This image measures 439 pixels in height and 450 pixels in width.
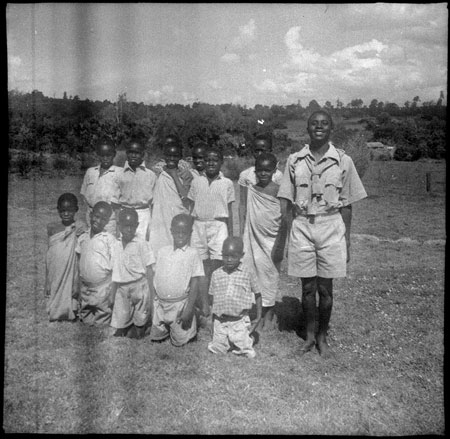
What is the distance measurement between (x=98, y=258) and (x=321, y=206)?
2407mm

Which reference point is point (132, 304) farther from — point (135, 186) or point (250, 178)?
point (250, 178)

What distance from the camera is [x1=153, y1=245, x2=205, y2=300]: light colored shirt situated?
4.38 meters

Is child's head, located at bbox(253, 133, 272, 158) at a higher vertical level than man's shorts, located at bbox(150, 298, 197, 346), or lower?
higher

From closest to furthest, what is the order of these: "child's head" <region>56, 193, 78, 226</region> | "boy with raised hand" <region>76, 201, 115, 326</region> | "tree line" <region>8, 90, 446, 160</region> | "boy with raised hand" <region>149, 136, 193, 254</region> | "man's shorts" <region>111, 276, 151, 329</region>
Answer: "man's shorts" <region>111, 276, 151, 329</region>
"boy with raised hand" <region>76, 201, 115, 326</region>
"child's head" <region>56, 193, 78, 226</region>
"boy with raised hand" <region>149, 136, 193, 254</region>
"tree line" <region>8, 90, 446, 160</region>

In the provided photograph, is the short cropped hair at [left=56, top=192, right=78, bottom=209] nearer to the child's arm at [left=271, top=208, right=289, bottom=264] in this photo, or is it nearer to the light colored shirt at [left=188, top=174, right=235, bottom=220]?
the light colored shirt at [left=188, top=174, right=235, bottom=220]

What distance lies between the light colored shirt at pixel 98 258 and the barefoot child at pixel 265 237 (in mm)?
1501

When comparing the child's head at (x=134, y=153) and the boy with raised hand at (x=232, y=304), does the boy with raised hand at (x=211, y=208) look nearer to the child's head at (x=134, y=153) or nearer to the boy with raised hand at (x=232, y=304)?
the boy with raised hand at (x=232, y=304)

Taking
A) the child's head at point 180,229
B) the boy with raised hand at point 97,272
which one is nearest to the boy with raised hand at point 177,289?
the child's head at point 180,229

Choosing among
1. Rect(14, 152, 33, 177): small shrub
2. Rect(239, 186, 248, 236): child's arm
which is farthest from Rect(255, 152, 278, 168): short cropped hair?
Rect(14, 152, 33, 177): small shrub

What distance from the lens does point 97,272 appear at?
469 cm

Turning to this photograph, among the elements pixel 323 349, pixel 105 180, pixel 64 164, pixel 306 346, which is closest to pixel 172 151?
pixel 105 180

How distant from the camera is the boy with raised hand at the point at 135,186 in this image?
507cm

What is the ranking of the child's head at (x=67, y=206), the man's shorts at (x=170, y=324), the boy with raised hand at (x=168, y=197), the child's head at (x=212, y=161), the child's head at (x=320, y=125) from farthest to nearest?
the boy with raised hand at (x=168, y=197), the child's head at (x=212, y=161), the child's head at (x=67, y=206), the man's shorts at (x=170, y=324), the child's head at (x=320, y=125)

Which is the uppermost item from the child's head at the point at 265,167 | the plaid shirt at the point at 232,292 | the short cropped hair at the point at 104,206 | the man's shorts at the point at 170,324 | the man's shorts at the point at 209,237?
the child's head at the point at 265,167
